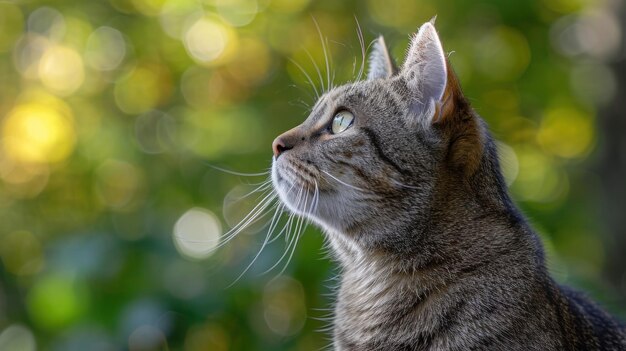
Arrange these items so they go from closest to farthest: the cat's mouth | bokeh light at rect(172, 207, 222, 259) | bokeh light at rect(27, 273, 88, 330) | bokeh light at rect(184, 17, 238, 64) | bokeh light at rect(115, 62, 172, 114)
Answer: the cat's mouth
bokeh light at rect(27, 273, 88, 330)
bokeh light at rect(172, 207, 222, 259)
bokeh light at rect(184, 17, 238, 64)
bokeh light at rect(115, 62, 172, 114)

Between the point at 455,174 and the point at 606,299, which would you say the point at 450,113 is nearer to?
the point at 455,174

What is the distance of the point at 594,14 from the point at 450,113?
9.91ft

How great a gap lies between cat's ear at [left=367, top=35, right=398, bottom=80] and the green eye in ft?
0.63

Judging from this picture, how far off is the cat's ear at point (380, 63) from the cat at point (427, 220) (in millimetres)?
212

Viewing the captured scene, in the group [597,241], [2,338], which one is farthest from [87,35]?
[597,241]

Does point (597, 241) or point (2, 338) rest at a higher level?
point (597, 241)

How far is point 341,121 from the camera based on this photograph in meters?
1.95

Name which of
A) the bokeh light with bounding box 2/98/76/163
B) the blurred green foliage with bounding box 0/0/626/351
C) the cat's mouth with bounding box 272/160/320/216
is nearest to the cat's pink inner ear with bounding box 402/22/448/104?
the cat's mouth with bounding box 272/160/320/216

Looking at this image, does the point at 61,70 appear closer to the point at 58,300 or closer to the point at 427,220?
the point at 58,300

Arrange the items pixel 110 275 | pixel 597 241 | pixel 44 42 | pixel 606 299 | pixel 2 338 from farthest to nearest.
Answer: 1. pixel 44 42
2. pixel 597 241
3. pixel 2 338
4. pixel 606 299
5. pixel 110 275

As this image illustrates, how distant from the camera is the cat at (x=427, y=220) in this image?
1.71 m

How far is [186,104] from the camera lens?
4414mm

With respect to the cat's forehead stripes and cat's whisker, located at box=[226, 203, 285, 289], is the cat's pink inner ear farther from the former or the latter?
cat's whisker, located at box=[226, 203, 285, 289]

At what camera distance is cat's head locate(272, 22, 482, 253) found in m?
1.78
